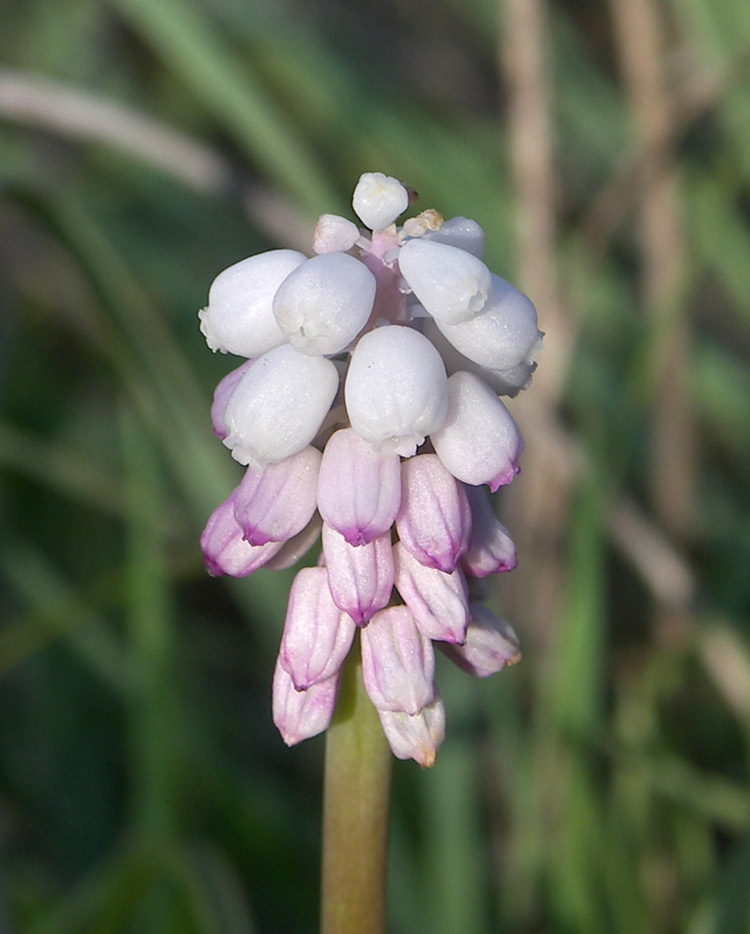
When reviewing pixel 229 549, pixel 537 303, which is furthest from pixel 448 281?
pixel 537 303

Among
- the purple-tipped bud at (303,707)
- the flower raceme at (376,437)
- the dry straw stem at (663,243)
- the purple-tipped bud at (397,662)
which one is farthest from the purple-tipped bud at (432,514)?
the dry straw stem at (663,243)

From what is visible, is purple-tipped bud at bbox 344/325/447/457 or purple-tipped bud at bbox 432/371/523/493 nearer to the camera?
purple-tipped bud at bbox 344/325/447/457

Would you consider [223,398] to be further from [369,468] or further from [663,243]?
[663,243]

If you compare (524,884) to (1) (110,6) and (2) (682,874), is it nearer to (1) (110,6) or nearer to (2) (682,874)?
(2) (682,874)

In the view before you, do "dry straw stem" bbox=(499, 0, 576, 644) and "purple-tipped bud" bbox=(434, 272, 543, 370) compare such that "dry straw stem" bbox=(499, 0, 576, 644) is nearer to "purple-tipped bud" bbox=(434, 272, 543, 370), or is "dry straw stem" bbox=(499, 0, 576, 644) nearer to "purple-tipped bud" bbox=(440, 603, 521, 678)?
"purple-tipped bud" bbox=(440, 603, 521, 678)

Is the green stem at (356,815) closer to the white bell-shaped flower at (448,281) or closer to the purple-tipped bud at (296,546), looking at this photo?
the purple-tipped bud at (296,546)

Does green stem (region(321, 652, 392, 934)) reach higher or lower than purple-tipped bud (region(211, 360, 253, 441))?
lower

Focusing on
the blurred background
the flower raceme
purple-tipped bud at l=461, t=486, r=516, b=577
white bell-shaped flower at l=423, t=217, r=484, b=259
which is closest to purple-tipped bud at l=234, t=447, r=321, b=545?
the flower raceme
